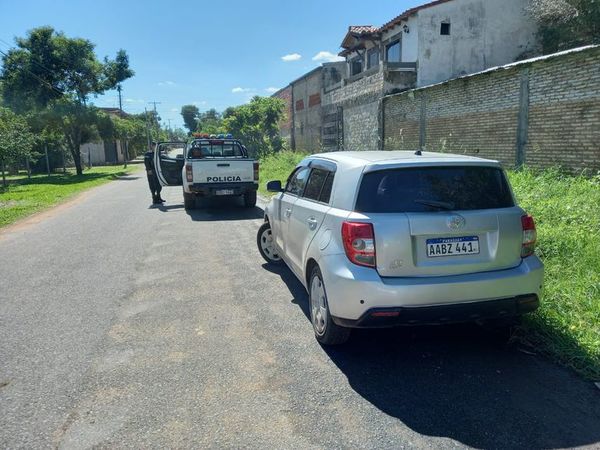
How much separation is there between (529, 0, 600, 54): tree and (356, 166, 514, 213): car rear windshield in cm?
1543

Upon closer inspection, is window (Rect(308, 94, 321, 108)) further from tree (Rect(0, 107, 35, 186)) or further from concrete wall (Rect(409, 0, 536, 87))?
tree (Rect(0, 107, 35, 186))

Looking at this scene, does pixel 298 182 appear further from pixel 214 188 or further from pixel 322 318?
pixel 214 188

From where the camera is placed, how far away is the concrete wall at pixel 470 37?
59.0ft

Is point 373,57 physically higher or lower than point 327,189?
higher

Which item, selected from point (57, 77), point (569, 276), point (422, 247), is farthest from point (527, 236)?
point (57, 77)

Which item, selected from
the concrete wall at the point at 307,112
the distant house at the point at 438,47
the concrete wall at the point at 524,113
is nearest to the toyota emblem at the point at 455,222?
the concrete wall at the point at 524,113

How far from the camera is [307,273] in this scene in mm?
4027

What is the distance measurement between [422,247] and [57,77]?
29.1 metres

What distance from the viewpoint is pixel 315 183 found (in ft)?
14.3

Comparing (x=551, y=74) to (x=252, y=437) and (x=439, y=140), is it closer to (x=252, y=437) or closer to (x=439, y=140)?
(x=439, y=140)

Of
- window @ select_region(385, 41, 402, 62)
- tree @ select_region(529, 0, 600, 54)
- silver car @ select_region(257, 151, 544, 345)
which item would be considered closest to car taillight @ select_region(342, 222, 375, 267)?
silver car @ select_region(257, 151, 544, 345)

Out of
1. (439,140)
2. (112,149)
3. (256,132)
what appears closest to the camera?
(439,140)

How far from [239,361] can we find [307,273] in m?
1.00

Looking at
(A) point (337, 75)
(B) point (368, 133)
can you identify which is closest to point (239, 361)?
(B) point (368, 133)
